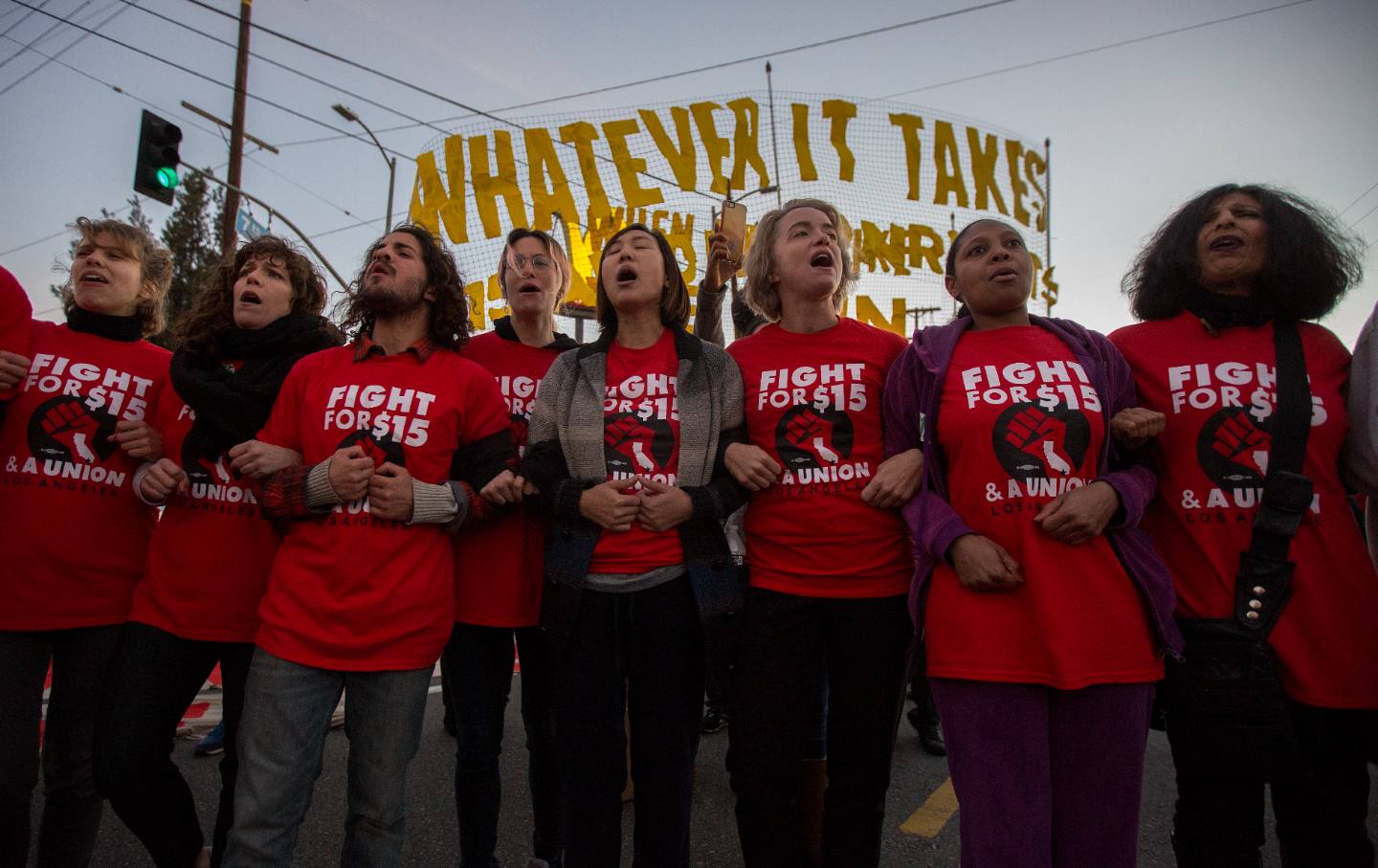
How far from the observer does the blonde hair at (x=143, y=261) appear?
8.43 feet

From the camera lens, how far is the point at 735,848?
9.48 feet

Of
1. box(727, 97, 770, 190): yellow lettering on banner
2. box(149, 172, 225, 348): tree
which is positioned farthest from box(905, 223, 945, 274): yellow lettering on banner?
box(149, 172, 225, 348): tree

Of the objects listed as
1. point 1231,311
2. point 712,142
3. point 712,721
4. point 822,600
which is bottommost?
point 712,721

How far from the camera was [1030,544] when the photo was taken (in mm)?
1792

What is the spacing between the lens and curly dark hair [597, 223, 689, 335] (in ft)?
8.16

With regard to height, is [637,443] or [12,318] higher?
[12,318]

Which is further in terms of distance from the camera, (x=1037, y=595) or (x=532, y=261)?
(x=532, y=261)

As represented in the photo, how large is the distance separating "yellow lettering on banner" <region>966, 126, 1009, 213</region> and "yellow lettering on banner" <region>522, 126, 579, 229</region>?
330 cm

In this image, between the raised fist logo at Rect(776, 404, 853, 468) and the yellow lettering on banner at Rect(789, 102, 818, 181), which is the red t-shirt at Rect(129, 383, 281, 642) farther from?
the yellow lettering on banner at Rect(789, 102, 818, 181)

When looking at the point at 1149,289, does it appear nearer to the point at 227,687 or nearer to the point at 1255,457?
the point at 1255,457

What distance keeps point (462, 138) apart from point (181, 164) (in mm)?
5382

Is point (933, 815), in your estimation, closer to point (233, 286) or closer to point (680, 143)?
point (233, 286)

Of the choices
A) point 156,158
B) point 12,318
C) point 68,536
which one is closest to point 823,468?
point 68,536

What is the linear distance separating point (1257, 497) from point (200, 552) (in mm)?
2975
